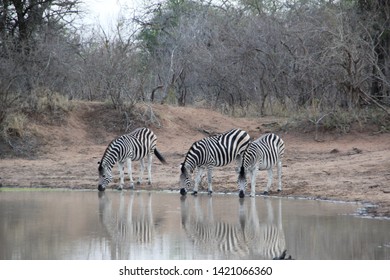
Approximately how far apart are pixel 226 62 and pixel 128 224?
16625 millimetres

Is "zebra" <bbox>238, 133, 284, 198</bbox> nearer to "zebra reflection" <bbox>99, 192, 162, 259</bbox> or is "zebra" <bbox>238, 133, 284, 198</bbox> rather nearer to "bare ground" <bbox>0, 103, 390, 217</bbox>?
"bare ground" <bbox>0, 103, 390, 217</bbox>

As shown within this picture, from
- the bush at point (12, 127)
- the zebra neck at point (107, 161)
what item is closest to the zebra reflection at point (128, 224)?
the zebra neck at point (107, 161)

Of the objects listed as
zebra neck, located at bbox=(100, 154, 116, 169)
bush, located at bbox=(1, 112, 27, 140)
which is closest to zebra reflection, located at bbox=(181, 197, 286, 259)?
zebra neck, located at bbox=(100, 154, 116, 169)

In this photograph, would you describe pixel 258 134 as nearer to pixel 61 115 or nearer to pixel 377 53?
pixel 377 53

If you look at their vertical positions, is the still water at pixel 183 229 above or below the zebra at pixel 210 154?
below

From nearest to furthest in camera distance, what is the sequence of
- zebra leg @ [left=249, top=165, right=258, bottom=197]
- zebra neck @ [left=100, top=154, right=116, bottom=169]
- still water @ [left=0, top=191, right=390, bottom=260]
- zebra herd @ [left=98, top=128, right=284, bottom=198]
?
1. still water @ [left=0, top=191, right=390, bottom=260]
2. zebra leg @ [left=249, top=165, right=258, bottom=197]
3. zebra herd @ [left=98, top=128, right=284, bottom=198]
4. zebra neck @ [left=100, top=154, right=116, bottom=169]

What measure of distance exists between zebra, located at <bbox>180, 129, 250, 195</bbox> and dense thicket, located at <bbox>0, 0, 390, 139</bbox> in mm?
6316

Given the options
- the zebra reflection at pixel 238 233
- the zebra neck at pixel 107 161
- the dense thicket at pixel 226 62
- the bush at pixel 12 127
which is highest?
the dense thicket at pixel 226 62

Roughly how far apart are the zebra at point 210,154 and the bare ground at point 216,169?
2.36 ft

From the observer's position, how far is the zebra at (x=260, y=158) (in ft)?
51.7

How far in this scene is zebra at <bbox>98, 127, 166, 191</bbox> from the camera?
57.5 ft

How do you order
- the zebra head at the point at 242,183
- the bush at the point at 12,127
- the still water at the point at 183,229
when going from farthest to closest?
the bush at the point at 12,127 < the zebra head at the point at 242,183 < the still water at the point at 183,229

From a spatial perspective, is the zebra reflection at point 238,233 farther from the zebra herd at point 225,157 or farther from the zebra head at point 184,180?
the zebra head at point 184,180

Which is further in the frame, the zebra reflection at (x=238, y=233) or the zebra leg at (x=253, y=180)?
the zebra leg at (x=253, y=180)
